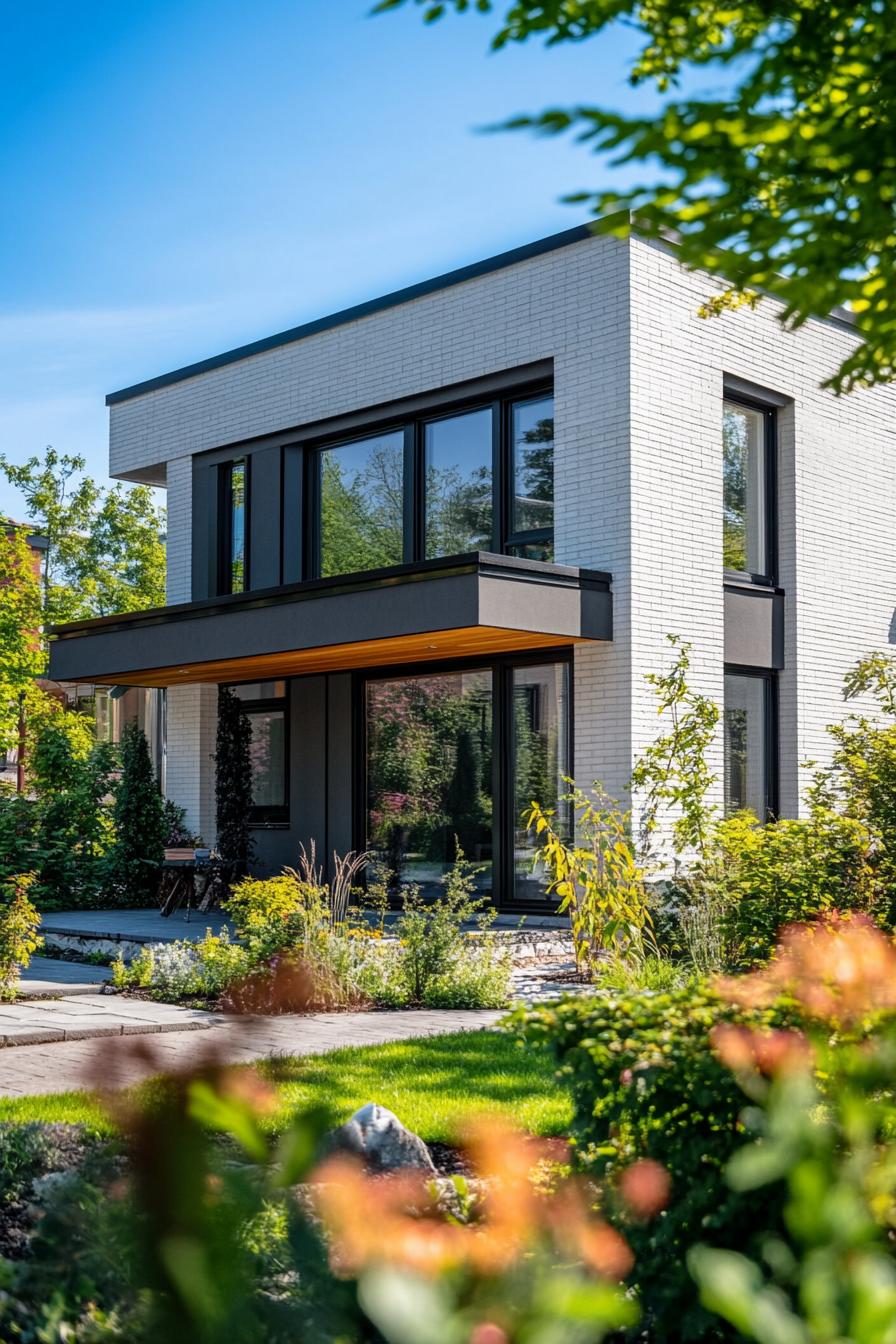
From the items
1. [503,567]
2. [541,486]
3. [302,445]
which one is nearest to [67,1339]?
[503,567]

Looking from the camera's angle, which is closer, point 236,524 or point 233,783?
point 233,783

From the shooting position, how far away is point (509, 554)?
14.6 meters

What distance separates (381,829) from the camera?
15734 mm

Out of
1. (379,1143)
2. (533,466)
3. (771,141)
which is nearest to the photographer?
(771,141)

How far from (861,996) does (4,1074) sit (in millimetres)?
5495

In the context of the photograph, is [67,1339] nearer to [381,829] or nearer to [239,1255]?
[239,1255]

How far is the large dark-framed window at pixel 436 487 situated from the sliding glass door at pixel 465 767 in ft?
4.76

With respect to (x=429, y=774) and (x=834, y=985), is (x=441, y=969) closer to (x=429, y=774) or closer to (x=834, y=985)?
(x=429, y=774)

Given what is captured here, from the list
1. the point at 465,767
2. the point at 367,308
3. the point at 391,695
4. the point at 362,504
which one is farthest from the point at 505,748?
the point at 367,308

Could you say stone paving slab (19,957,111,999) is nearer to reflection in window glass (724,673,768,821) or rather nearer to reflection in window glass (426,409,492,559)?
reflection in window glass (426,409,492,559)

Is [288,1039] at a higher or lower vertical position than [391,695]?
lower

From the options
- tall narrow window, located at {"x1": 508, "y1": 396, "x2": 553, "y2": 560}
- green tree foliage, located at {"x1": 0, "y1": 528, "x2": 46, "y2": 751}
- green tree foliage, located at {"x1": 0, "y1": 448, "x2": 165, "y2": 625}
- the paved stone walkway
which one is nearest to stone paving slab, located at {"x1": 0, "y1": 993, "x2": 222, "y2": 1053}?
the paved stone walkway

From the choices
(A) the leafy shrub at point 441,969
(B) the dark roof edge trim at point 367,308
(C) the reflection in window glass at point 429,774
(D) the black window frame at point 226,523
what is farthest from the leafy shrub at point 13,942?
(D) the black window frame at point 226,523

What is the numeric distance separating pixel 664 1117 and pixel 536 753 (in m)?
10.6
